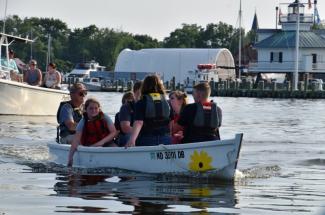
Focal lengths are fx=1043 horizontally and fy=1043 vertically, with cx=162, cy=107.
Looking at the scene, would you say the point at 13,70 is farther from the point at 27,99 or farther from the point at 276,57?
the point at 276,57

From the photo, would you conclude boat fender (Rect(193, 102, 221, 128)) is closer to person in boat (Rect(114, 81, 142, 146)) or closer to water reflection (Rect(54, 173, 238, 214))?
water reflection (Rect(54, 173, 238, 214))

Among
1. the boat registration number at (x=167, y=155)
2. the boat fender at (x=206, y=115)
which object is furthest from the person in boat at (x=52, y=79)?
the boat fender at (x=206, y=115)

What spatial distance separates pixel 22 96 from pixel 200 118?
23.6m

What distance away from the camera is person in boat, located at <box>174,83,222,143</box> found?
1634 centimetres

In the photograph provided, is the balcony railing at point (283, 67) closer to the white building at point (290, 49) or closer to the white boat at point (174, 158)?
Answer: the white building at point (290, 49)

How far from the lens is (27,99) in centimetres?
3947

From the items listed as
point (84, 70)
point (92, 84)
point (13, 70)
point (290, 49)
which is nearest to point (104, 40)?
A: point (84, 70)

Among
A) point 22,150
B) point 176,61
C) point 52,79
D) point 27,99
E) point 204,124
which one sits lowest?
point 22,150

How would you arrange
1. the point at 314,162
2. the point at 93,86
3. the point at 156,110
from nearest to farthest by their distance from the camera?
the point at 156,110 → the point at 314,162 → the point at 93,86

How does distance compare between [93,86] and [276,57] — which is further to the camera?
[93,86]

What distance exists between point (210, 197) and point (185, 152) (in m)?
2.00

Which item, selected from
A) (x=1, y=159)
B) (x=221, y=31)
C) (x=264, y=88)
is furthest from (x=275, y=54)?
A: (x=1, y=159)

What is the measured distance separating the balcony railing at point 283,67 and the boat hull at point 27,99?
2953 inches

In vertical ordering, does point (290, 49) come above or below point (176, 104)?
above
